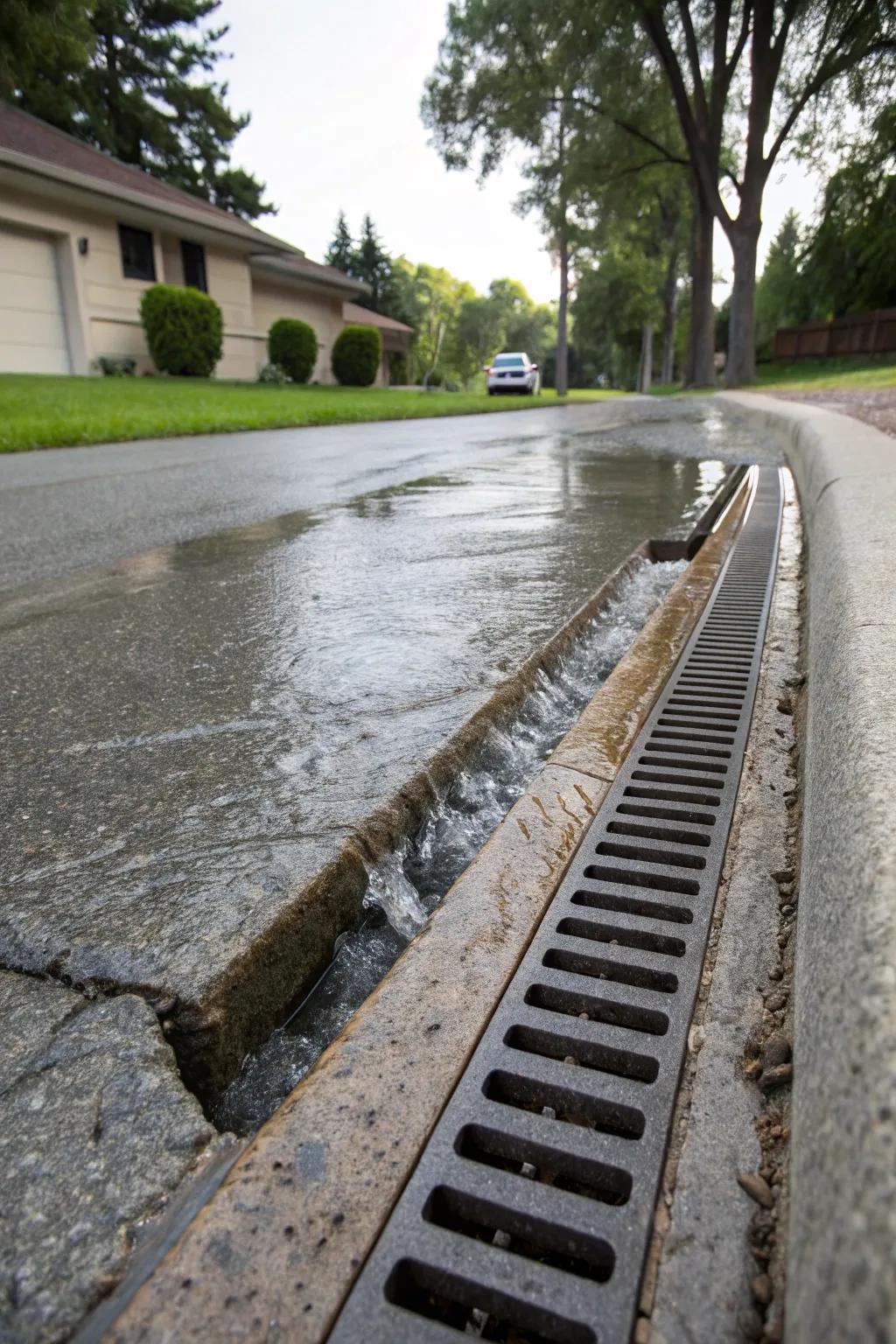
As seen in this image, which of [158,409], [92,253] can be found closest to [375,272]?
[92,253]

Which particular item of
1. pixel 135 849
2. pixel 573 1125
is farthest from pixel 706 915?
pixel 135 849

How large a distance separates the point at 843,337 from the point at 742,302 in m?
6.43

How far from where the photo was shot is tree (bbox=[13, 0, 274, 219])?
2575 cm

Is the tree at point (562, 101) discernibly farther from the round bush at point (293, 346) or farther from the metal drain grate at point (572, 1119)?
the metal drain grate at point (572, 1119)

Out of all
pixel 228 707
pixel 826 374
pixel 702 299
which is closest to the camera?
pixel 228 707

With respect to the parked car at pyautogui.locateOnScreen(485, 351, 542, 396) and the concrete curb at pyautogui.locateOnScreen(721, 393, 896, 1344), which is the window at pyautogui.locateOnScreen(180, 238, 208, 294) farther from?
the concrete curb at pyautogui.locateOnScreen(721, 393, 896, 1344)

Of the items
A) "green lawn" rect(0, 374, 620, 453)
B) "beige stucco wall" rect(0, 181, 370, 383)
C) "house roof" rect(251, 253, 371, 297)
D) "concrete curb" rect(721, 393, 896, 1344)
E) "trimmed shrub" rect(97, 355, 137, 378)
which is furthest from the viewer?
"house roof" rect(251, 253, 371, 297)

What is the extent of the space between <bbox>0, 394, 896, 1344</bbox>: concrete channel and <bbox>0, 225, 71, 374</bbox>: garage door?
59.8ft

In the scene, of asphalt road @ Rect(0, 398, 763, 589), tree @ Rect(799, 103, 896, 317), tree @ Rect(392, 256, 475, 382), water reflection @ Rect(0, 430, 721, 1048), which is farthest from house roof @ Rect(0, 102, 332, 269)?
tree @ Rect(392, 256, 475, 382)

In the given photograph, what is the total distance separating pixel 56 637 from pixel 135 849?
4.47 feet

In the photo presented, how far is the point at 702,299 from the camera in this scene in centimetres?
2223

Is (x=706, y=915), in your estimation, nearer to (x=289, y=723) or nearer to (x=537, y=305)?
(x=289, y=723)

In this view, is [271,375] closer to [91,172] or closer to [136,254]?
[136,254]

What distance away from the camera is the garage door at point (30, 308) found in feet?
52.7
